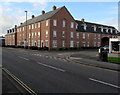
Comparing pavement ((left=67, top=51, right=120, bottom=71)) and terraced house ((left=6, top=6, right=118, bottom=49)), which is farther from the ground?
terraced house ((left=6, top=6, right=118, bottom=49))

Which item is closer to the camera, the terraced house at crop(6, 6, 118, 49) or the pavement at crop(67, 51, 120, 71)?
the pavement at crop(67, 51, 120, 71)

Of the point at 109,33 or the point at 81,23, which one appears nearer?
the point at 81,23

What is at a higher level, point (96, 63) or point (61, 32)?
point (61, 32)

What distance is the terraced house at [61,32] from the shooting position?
42.6 metres

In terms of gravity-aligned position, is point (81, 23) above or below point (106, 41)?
above

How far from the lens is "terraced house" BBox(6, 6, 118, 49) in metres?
42.6

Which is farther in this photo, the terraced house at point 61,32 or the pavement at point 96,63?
the terraced house at point 61,32

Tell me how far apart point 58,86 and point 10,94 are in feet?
7.82

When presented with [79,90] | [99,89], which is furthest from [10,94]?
[99,89]

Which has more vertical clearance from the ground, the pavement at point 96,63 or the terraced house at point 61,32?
the terraced house at point 61,32

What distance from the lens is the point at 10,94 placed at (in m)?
5.94

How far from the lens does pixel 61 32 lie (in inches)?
1753

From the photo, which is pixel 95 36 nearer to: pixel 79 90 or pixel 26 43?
pixel 26 43

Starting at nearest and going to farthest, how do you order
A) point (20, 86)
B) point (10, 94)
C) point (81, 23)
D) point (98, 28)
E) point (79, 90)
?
point (10, 94)
point (79, 90)
point (20, 86)
point (81, 23)
point (98, 28)
